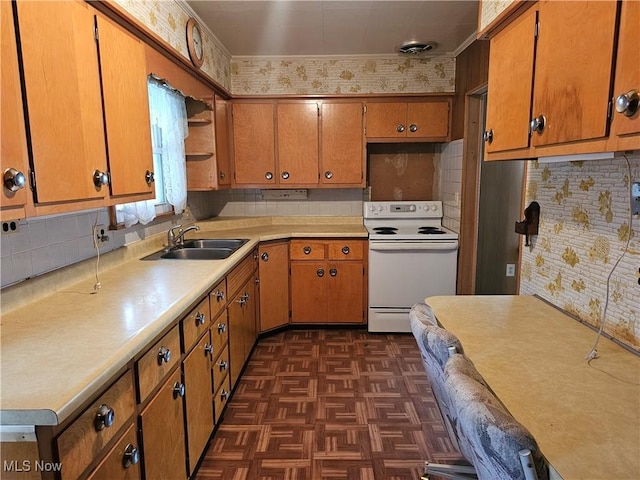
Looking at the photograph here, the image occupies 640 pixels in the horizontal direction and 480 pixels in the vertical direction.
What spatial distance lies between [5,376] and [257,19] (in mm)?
2627

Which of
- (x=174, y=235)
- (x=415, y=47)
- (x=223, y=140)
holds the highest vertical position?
(x=415, y=47)

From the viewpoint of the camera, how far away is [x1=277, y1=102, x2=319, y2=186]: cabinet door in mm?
3660

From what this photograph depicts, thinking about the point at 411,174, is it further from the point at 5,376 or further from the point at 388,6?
the point at 5,376

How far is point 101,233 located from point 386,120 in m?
2.61

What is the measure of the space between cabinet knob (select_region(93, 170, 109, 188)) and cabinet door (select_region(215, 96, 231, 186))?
1790mm

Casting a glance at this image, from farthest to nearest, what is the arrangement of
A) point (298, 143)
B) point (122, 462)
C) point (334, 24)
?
1. point (298, 143)
2. point (334, 24)
3. point (122, 462)

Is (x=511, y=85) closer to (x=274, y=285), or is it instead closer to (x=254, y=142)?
(x=274, y=285)

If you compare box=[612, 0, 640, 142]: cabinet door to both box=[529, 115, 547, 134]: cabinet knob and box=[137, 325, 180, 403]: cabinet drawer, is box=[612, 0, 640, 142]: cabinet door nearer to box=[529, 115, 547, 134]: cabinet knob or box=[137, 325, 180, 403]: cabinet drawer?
box=[529, 115, 547, 134]: cabinet knob

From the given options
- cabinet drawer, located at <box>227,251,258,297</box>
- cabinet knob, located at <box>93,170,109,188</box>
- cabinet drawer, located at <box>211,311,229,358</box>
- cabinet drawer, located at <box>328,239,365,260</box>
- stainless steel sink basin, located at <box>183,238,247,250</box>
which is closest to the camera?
cabinet knob, located at <box>93,170,109,188</box>

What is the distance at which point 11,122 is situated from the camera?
3.59 feet

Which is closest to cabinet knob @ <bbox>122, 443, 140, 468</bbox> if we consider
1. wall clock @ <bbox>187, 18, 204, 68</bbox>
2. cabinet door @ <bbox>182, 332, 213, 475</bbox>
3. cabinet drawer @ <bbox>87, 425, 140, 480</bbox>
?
cabinet drawer @ <bbox>87, 425, 140, 480</bbox>

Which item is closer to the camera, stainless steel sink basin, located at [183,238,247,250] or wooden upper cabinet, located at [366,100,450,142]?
stainless steel sink basin, located at [183,238,247,250]

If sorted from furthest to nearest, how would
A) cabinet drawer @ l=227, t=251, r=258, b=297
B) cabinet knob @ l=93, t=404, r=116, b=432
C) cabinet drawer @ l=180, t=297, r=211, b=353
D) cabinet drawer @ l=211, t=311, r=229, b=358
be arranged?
1. cabinet drawer @ l=227, t=251, r=258, b=297
2. cabinet drawer @ l=211, t=311, r=229, b=358
3. cabinet drawer @ l=180, t=297, r=211, b=353
4. cabinet knob @ l=93, t=404, r=116, b=432

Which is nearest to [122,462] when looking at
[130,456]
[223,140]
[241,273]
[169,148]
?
[130,456]
